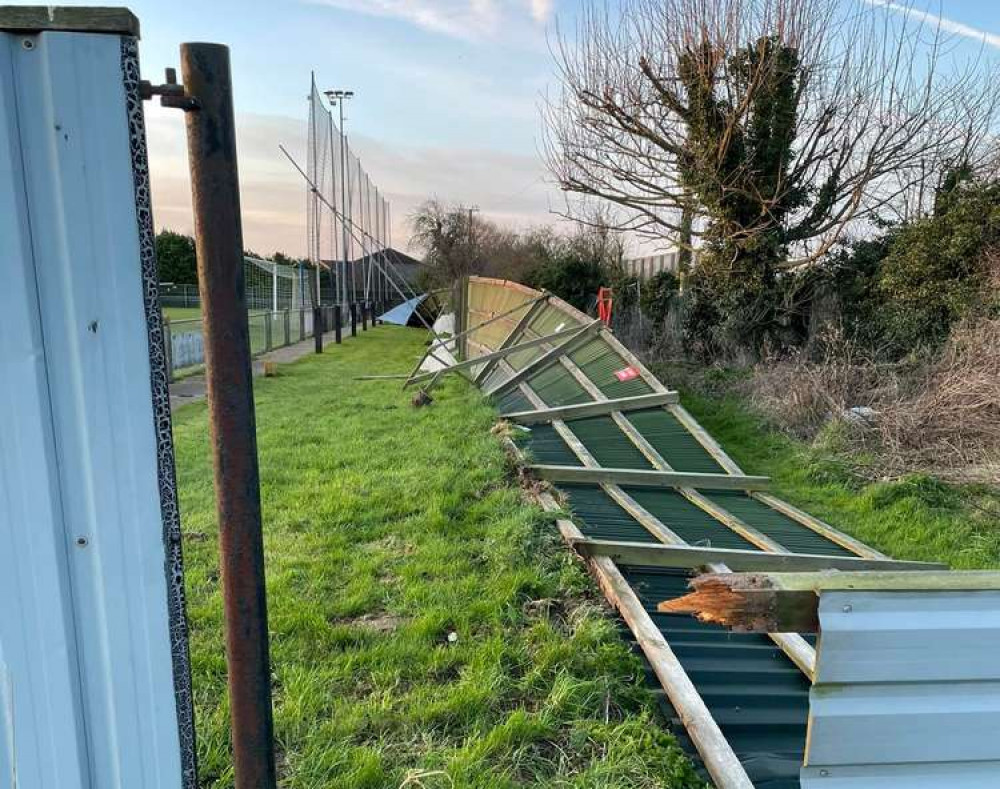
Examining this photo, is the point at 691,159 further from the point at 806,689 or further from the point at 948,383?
the point at 806,689

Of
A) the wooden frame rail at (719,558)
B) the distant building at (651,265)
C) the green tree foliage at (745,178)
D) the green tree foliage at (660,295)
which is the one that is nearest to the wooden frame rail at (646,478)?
the wooden frame rail at (719,558)

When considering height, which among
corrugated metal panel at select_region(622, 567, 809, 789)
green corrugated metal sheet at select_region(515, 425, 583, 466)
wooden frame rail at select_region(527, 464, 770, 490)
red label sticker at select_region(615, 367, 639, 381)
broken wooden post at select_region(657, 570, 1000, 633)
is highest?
broken wooden post at select_region(657, 570, 1000, 633)

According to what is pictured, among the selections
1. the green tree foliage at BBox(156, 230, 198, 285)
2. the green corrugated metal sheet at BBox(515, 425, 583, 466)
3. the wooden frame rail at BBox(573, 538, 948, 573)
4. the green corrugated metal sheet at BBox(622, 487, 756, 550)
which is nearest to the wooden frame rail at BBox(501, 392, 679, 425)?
the green corrugated metal sheet at BBox(515, 425, 583, 466)

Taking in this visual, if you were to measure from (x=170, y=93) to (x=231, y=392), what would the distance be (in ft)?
1.86

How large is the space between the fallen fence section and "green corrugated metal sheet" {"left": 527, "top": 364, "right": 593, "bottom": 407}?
2 cm

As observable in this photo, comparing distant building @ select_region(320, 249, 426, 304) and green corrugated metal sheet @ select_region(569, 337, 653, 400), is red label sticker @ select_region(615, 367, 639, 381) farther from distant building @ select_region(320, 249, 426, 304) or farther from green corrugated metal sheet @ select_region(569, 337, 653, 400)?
distant building @ select_region(320, 249, 426, 304)

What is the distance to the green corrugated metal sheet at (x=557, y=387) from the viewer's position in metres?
7.82

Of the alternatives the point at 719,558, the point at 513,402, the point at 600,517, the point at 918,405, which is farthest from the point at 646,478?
the point at 918,405

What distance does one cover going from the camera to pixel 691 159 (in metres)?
11.7

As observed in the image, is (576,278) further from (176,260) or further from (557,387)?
(176,260)

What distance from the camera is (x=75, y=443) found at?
1.18m

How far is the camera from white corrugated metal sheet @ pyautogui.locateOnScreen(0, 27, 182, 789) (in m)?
1.10

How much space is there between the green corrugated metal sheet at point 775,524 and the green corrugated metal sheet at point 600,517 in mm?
1059

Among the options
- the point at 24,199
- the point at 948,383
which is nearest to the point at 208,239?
the point at 24,199
